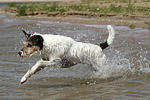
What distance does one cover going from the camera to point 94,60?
6043 millimetres

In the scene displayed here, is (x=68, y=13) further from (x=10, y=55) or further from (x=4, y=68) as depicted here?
(x=4, y=68)

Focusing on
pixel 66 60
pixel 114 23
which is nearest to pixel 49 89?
pixel 66 60

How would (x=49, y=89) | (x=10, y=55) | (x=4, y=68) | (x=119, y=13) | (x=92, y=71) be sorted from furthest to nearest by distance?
(x=119, y=13) → (x=10, y=55) → (x=4, y=68) → (x=92, y=71) → (x=49, y=89)

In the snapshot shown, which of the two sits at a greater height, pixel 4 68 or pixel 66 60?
pixel 66 60

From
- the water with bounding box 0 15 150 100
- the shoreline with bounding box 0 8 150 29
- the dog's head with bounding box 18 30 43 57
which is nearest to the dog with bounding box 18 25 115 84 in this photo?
the dog's head with bounding box 18 30 43 57

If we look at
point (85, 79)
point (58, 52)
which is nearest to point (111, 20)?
point (85, 79)

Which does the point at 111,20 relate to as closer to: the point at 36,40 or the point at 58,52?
the point at 58,52

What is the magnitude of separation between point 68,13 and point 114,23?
6081 mm

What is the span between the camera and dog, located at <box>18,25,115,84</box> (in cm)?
537

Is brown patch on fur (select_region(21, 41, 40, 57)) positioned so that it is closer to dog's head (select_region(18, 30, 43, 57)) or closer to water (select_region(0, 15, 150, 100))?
dog's head (select_region(18, 30, 43, 57))

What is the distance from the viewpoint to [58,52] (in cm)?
565

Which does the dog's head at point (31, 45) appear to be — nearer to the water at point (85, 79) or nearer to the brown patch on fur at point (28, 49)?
the brown patch on fur at point (28, 49)

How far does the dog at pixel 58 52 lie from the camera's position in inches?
211

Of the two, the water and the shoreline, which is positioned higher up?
the shoreline
